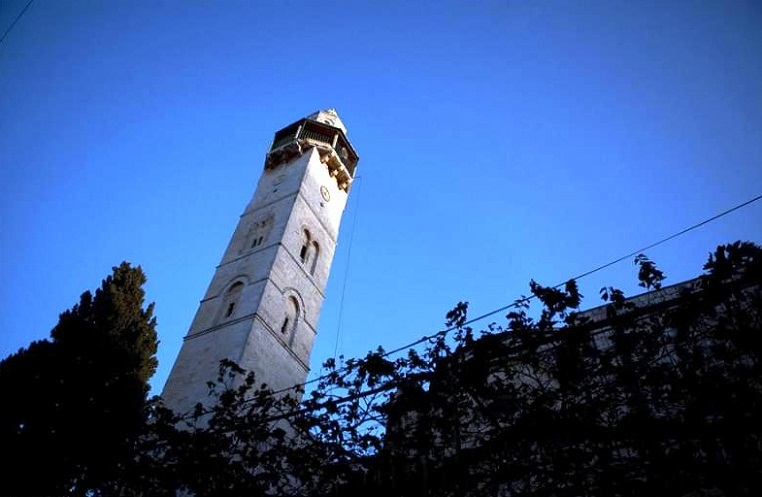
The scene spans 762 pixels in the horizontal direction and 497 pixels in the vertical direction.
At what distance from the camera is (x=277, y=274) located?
1828cm

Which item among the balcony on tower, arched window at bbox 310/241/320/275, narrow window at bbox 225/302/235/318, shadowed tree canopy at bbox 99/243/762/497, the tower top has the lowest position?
shadowed tree canopy at bbox 99/243/762/497

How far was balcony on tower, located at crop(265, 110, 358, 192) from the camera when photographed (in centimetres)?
2553

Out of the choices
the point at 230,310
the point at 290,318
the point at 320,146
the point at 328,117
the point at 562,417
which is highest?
the point at 328,117

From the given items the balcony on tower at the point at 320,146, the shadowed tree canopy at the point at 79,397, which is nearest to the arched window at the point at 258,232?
the balcony on tower at the point at 320,146

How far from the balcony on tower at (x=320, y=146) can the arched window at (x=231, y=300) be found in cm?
905

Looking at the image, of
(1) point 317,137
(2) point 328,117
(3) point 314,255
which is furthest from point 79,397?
(2) point 328,117

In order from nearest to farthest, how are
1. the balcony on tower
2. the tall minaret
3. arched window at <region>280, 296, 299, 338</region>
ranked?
the tall minaret < arched window at <region>280, 296, 299, 338</region> < the balcony on tower

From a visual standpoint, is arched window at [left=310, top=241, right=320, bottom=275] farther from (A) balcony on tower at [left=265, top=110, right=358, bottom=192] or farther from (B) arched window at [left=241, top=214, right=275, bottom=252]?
(A) balcony on tower at [left=265, top=110, right=358, bottom=192]

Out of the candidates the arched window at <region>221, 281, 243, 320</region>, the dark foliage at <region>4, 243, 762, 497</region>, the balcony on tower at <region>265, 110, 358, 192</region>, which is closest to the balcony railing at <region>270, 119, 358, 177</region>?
the balcony on tower at <region>265, 110, 358, 192</region>

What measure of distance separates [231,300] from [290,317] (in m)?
2.16

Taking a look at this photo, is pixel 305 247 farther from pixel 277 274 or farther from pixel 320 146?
pixel 320 146

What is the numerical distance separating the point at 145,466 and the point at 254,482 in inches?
75.7

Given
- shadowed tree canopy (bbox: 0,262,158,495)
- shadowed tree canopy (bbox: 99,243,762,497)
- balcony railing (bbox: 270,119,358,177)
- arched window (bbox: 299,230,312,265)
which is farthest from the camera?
balcony railing (bbox: 270,119,358,177)

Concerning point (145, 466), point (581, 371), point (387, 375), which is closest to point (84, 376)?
point (145, 466)
